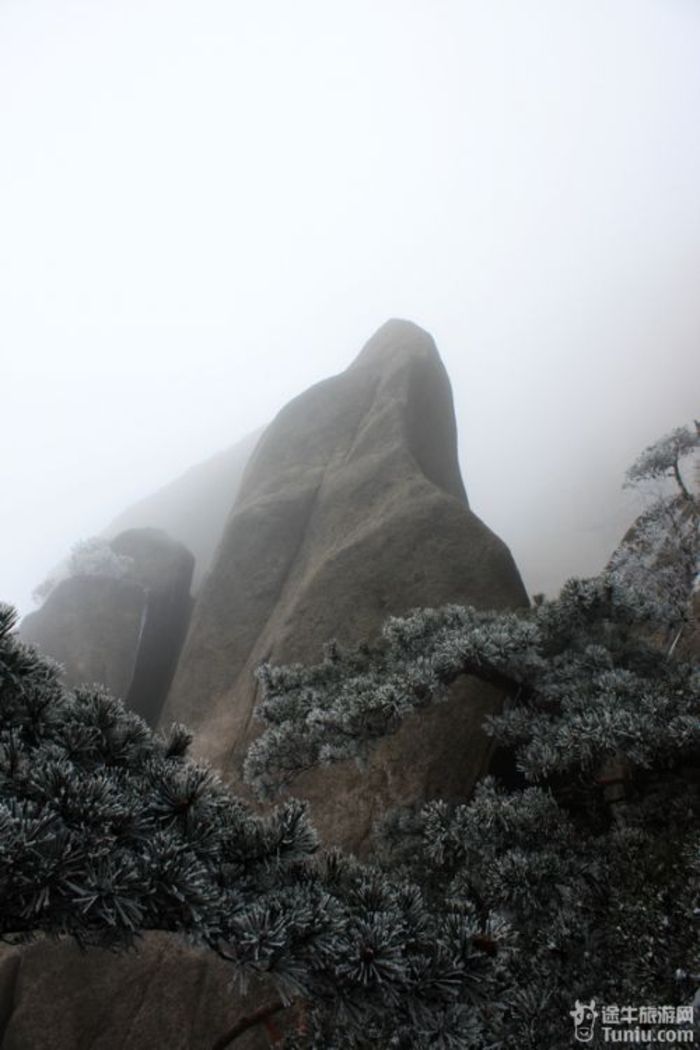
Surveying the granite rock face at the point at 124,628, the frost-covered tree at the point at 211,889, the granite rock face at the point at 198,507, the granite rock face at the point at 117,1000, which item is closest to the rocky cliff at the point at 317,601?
the granite rock face at the point at 117,1000

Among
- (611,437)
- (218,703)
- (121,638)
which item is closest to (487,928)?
(218,703)

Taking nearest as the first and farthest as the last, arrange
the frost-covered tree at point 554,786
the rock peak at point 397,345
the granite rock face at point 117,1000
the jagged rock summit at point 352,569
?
the frost-covered tree at point 554,786, the granite rock face at point 117,1000, the jagged rock summit at point 352,569, the rock peak at point 397,345

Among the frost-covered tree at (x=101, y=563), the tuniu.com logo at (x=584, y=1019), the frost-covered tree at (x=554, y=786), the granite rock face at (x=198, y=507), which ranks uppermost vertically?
the granite rock face at (x=198, y=507)

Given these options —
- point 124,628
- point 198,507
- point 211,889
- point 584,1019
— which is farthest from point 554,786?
point 198,507

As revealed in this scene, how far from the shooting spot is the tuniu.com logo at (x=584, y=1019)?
12.9ft

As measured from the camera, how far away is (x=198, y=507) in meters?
40.5

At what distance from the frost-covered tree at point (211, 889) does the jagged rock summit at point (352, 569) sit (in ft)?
22.5

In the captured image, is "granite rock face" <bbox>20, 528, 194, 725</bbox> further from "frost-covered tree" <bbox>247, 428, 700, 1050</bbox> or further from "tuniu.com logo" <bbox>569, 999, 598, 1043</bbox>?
"tuniu.com logo" <bbox>569, 999, 598, 1043</bbox>

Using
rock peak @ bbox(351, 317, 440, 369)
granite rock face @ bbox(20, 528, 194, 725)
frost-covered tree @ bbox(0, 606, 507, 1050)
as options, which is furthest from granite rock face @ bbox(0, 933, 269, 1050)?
rock peak @ bbox(351, 317, 440, 369)

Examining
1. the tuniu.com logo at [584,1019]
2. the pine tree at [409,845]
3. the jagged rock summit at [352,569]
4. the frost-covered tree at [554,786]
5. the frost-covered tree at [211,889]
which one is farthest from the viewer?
the jagged rock summit at [352,569]

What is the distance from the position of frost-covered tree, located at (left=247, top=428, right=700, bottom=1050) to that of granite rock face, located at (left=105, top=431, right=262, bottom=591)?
1040 inches

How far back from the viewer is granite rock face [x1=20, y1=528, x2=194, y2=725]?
18000 mm

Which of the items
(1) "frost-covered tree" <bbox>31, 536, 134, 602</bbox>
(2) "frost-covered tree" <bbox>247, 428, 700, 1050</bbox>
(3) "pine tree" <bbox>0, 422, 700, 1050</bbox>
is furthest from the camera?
(1) "frost-covered tree" <bbox>31, 536, 134, 602</bbox>

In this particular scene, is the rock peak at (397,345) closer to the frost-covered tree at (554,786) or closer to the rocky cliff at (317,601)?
the rocky cliff at (317,601)
